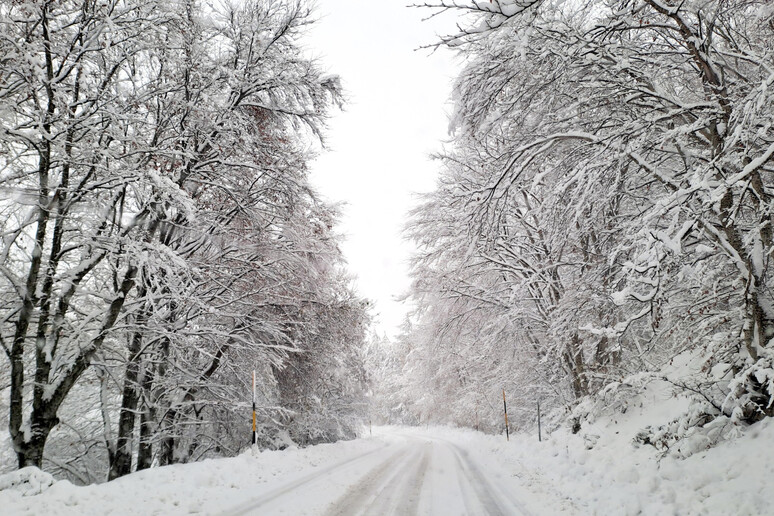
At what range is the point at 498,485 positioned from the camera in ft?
25.4

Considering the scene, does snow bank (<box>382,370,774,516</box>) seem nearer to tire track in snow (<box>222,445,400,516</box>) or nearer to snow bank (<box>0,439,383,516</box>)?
tire track in snow (<box>222,445,400,516</box>)

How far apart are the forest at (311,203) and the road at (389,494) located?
101 inches

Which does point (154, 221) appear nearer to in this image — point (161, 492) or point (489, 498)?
point (161, 492)

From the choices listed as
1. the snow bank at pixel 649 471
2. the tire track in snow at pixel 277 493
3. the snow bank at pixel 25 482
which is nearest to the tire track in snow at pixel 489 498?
the snow bank at pixel 649 471

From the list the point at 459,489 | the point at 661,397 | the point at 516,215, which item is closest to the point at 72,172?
the point at 459,489

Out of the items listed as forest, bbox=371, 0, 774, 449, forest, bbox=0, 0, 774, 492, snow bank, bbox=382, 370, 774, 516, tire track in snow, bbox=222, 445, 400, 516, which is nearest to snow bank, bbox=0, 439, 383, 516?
tire track in snow, bbox=222, 445, 400, 516

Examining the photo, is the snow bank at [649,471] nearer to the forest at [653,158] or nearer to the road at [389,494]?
the forest at [653,158]

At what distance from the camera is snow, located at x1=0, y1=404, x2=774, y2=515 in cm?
451

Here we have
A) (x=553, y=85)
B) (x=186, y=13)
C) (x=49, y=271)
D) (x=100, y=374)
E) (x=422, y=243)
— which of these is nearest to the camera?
(x=553, y=85)

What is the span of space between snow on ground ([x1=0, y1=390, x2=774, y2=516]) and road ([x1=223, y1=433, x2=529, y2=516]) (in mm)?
18

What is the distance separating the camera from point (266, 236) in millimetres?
9781

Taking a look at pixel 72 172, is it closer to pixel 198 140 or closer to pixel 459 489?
pixel 198 140

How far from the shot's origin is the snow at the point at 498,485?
4508 millimetres

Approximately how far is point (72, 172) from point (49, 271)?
5.66 ft
